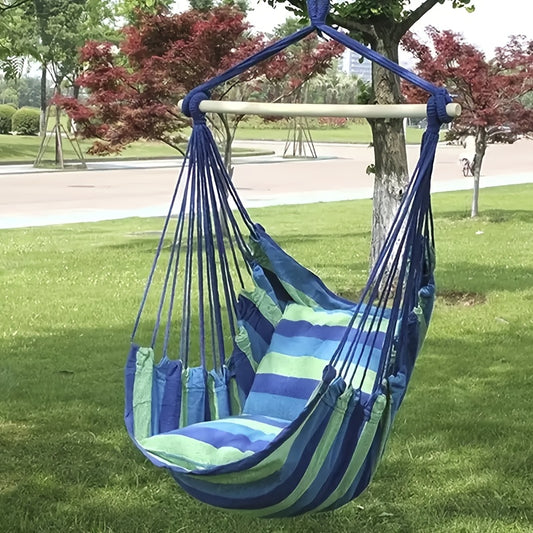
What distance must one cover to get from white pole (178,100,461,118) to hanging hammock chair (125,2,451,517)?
0.11ft

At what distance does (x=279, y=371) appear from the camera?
285 centimetres

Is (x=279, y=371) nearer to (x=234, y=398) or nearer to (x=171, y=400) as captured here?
(x=234, y=398)

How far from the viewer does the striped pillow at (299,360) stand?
2793mm

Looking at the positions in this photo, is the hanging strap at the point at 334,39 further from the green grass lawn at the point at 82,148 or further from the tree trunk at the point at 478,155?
the green grass lawn at the point at 82,148

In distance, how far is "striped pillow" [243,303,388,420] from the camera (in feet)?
9.16

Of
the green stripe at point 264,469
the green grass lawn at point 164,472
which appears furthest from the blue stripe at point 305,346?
the green stripe at point 264,469

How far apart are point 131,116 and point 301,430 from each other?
20.4ft

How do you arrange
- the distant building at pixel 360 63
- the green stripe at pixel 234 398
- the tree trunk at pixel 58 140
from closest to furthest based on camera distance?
1. the green stripe at pixel 234 398
2. the distant building at pixel 360 63
3. the tree trunk at pixel 58 140

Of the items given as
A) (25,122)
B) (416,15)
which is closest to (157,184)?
(416,15)

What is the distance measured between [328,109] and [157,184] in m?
12.8

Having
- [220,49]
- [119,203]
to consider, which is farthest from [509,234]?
[119,203]

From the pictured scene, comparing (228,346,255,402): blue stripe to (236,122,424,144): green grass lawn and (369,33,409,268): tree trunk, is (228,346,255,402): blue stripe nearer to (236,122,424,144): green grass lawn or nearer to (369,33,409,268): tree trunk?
(369,33,409,268): tree trunk

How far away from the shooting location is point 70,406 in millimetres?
3893

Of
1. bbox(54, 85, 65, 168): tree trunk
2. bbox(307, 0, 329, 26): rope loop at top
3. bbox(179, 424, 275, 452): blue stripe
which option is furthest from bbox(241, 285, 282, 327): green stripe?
bbox(54, 85, 65, 168): tree trunk
